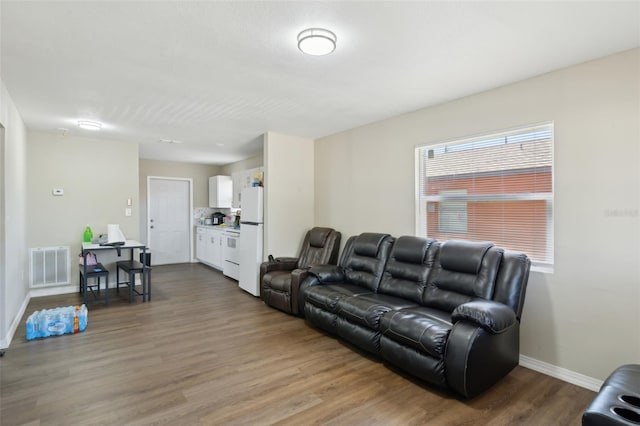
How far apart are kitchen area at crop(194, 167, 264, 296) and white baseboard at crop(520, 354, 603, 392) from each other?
11.1ft

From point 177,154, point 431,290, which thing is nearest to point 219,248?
point 177,154

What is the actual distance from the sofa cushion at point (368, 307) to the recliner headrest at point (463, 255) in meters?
0.51

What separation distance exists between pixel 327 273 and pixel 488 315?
6.35 ft

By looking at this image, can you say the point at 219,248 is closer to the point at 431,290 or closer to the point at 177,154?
the point at 177,154

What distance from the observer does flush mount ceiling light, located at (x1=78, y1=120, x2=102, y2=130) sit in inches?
166

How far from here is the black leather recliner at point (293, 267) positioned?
3.99 m

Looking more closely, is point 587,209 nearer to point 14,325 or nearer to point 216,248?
point 14,325

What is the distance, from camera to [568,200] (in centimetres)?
259

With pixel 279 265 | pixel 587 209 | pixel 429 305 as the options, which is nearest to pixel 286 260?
pixel 279 265

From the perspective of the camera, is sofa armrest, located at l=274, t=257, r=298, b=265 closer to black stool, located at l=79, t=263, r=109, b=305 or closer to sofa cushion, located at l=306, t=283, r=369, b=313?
sofa cushion, located at l=306, t=283, r=369, b=313

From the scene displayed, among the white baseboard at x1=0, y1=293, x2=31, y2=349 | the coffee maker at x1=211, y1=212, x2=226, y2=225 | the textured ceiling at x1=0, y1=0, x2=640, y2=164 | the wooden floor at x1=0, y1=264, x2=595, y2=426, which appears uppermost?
the textured ceiling at x1=0, y1=0, x2=640, y2=164

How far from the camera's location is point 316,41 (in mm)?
2090

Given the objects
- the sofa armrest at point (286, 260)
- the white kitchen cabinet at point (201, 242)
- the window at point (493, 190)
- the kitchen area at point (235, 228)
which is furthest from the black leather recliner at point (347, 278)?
the white kitchen cabinet at point (201, 242)

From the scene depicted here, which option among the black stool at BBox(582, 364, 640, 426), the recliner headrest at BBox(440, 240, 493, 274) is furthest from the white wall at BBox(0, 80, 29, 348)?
the black stool at BBox(582, 364, 640, 426)
